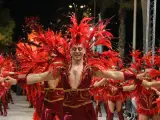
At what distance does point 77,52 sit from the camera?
7562mm

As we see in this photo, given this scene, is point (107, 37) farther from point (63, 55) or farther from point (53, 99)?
point (53, 99)

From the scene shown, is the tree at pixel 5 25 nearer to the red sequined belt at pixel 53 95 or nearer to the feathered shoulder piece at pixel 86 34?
the red sequined belt at pixel 53 95

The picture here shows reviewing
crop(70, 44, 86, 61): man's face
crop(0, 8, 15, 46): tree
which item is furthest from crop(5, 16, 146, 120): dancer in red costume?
crop(0, 8, 15, 46): tree

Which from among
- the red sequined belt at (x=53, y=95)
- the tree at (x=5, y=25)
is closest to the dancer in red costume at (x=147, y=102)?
the red sequined belt at (x=53, y=95)

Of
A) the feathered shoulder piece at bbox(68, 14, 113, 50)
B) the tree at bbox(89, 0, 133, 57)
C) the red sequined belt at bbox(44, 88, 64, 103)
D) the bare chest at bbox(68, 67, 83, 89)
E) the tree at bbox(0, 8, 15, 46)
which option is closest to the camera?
the bare chest at bbox(68, 67, 83, 89)

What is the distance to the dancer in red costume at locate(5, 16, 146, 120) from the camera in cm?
741

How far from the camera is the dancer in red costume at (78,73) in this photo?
7.41 m

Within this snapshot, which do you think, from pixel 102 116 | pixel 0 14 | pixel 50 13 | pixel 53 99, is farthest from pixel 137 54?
pixel 50 13

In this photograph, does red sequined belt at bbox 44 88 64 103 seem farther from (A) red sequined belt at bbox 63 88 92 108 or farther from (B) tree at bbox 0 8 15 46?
(B) tree at bbox 0 8 15 46

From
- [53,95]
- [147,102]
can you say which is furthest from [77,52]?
[147,102]

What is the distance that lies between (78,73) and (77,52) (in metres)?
0.33

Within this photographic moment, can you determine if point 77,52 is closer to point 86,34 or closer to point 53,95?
point 86,34

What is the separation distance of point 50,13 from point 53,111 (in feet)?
115

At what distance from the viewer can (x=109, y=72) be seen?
24.7 ft
